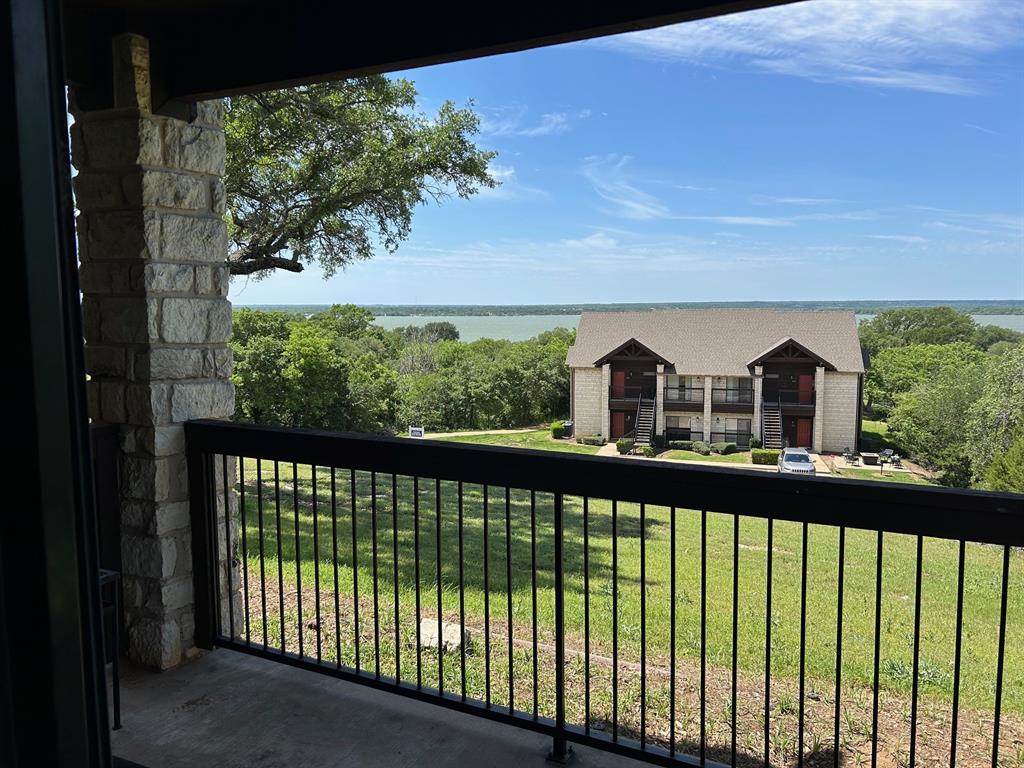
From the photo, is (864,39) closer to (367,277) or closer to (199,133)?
(367,277)

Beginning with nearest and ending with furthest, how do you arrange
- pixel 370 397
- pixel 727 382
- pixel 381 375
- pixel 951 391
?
pixel 370 397 < pixel 381 375 < pixel 951 391 < pixel 727 382

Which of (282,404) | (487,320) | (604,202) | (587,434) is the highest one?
(604,202)

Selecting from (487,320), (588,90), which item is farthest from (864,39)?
(487,320)

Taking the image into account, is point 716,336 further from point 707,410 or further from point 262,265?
point 262,265

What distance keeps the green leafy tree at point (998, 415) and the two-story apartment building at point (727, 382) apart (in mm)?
2588

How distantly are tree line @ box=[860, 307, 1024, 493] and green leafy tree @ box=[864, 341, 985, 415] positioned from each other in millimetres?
24

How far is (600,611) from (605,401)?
13.9 metres

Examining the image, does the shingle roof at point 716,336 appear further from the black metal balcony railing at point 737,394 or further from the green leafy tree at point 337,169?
the green leafy tree at point 337,169

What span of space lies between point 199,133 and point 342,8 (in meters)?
0.91

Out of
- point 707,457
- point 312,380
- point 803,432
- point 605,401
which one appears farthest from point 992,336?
point 312,380

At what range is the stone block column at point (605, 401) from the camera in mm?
19016

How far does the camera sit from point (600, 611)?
5746 mm

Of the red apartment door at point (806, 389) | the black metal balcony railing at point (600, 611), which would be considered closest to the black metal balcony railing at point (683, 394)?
the red apartment door at point (806, 389)

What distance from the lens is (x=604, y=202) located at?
117 ft
